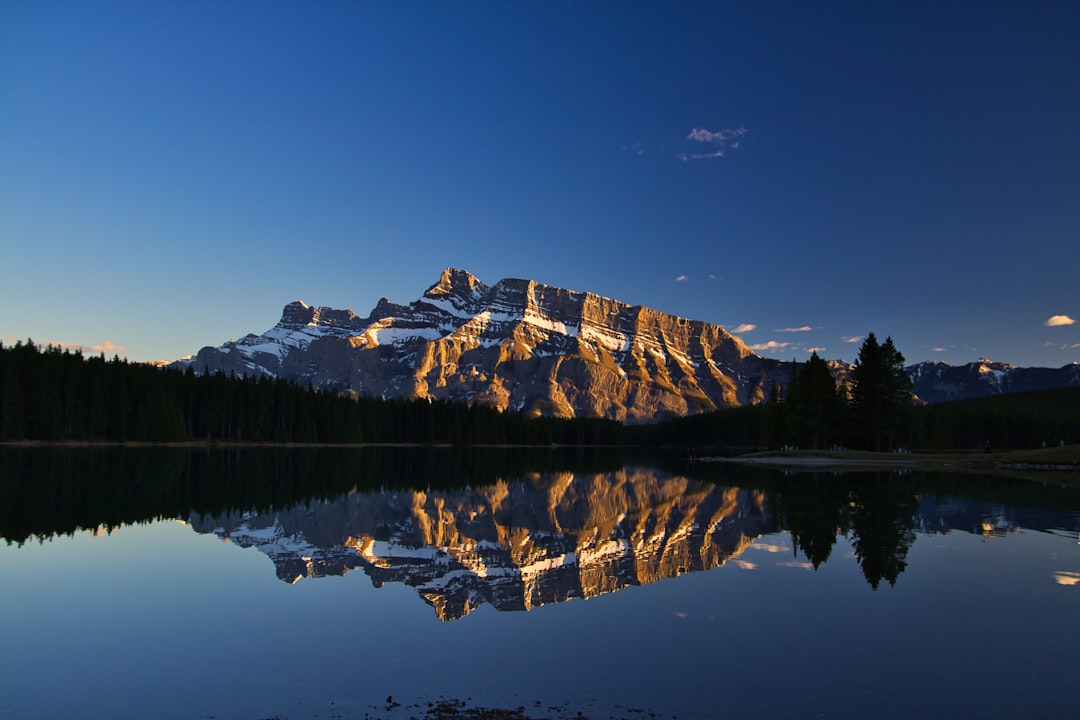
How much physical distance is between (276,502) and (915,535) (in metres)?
30.5

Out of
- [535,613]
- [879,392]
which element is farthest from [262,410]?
[535,613]

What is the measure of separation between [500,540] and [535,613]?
35.4 ft

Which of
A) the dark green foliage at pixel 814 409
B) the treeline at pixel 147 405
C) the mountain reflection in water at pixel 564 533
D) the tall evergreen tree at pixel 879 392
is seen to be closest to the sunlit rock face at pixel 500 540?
the mountain reflection in water at pixel 564 533

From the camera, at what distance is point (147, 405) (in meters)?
110

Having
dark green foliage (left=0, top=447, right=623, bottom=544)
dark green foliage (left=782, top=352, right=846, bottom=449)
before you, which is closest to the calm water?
dark green foliage (left=0, top=447, right=623, bottom=544)

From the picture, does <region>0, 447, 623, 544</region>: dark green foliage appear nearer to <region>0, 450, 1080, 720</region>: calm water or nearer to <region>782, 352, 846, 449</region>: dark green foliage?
<region>0, 450, 1080, 720</region>: calm water

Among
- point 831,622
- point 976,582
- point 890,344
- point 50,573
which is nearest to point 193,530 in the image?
point 50,573

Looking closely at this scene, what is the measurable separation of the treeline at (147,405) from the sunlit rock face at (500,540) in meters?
82.0

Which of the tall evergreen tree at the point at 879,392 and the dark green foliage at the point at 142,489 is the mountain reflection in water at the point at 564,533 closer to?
the dark green foliage at the point at 142,489

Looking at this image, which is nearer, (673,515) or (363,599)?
(363,599)

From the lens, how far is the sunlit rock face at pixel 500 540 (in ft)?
60.8

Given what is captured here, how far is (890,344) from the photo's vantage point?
88812 mm

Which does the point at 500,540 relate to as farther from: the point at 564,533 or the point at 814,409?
the point at 814,409

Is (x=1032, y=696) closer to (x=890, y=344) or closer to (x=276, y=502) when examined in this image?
(x=276, y=502)
